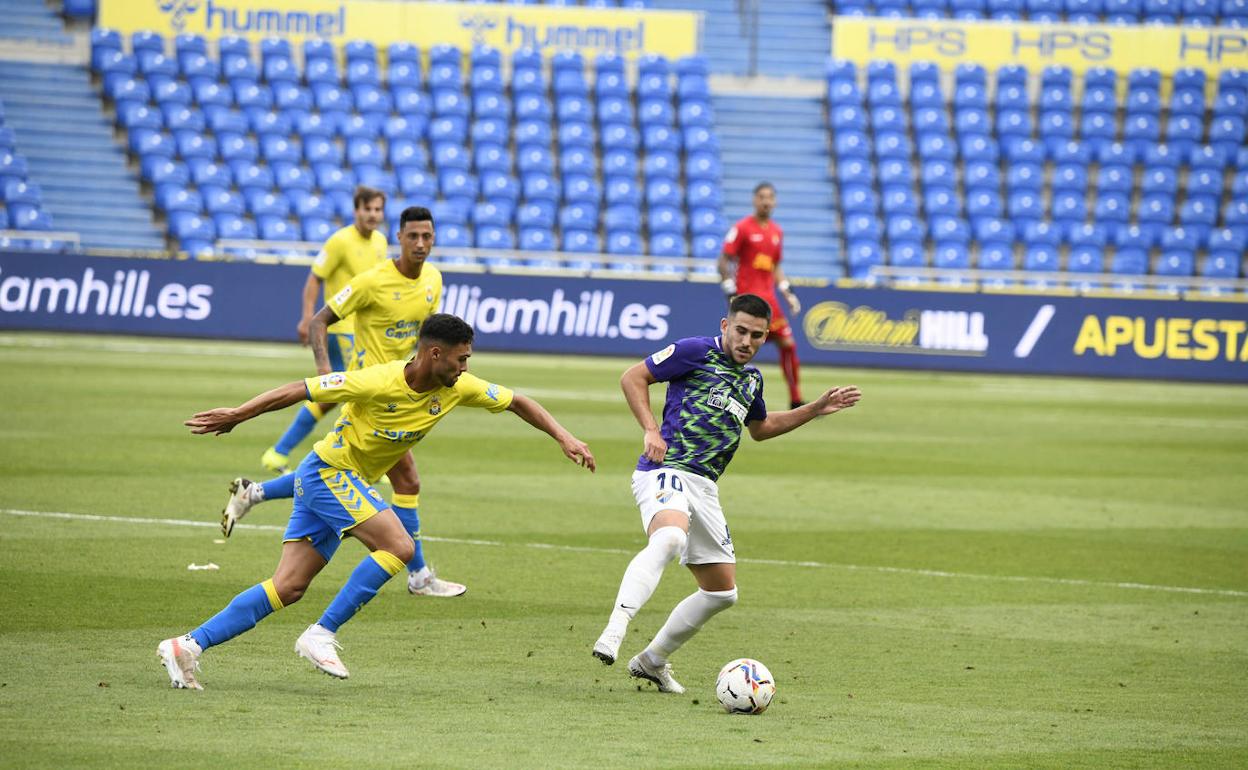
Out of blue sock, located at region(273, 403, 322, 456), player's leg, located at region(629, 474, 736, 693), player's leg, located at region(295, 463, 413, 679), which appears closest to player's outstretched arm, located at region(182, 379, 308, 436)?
player's leg, located at region(295, 463, 413, 679)

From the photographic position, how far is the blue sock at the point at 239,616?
725 centimetres

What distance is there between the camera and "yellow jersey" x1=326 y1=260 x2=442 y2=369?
421 inches

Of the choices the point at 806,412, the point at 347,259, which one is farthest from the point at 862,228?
the point at 806,412

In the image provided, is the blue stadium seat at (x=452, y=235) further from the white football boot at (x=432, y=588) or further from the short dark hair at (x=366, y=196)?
the white football boot at (x=432, y=588)

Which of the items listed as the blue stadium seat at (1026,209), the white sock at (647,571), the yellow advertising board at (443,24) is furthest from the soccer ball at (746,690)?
the yellow advertising board at (443,24)

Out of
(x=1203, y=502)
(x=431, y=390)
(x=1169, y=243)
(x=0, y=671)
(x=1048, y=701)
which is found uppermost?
(x=431, y=390)

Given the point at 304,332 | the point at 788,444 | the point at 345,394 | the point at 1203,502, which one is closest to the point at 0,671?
the point at 345,394

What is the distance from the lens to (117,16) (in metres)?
36.2

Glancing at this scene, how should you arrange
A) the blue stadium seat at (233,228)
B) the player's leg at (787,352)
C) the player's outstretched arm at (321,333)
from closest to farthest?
the player's outstretched arm at (321,333) < the player's leg at (787,352) < the blue stadium seat at (233,228)

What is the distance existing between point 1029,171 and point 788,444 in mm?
18835

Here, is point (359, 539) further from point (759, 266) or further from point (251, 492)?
point (759, 266)

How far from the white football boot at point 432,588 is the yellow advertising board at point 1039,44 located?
29346 mm

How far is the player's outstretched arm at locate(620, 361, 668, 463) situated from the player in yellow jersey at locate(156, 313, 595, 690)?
294 mm

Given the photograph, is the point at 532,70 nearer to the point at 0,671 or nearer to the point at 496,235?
the point at 496,235
